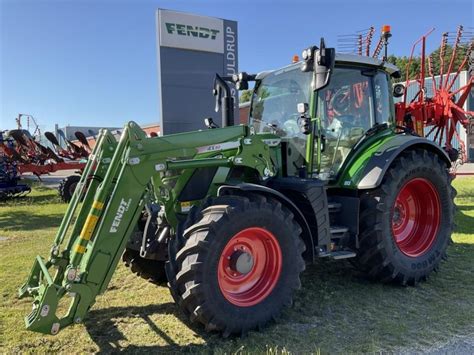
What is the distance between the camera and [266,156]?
4.23 metres

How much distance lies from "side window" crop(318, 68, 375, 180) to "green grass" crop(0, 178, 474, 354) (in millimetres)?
1320

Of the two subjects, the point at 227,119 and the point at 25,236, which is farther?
the point at 25,236

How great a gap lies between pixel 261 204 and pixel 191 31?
8.43 meters

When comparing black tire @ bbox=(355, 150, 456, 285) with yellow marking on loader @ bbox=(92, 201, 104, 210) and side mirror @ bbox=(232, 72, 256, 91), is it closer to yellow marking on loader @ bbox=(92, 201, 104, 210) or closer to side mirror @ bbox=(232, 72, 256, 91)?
side mirror @ bbox=(232, 72, 256, 91)

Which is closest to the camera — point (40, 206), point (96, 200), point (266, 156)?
point (96, 200)

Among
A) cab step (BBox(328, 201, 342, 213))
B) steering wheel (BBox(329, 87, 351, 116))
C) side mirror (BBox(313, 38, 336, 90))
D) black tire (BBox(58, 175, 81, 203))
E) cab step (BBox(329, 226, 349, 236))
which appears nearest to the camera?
side mirror (BBox(313, 38, 336, 90))

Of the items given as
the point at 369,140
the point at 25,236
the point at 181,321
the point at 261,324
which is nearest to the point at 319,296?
the point at 261,324

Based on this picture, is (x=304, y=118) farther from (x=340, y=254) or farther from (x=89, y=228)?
(x=89, y=228)

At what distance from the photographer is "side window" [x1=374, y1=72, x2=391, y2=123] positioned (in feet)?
16.5

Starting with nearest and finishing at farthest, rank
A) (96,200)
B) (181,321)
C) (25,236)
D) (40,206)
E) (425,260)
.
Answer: (96,200) → (181,321) → (425,260) → (25,236) → (40,206)

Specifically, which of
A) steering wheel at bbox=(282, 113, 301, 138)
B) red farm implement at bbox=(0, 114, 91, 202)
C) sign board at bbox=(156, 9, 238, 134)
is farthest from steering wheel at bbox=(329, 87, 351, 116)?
red farm implement at bbox=(0, 114, 91, 202)

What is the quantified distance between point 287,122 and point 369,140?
98 cm

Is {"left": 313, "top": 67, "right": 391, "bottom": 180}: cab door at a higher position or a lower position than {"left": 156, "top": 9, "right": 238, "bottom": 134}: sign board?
lower

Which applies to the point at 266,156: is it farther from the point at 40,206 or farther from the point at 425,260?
the point at 40,206
